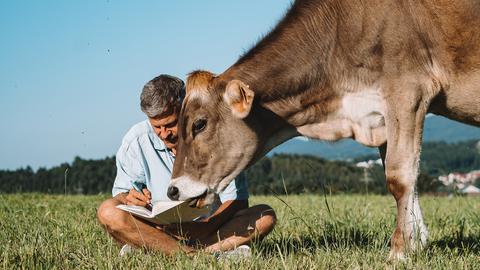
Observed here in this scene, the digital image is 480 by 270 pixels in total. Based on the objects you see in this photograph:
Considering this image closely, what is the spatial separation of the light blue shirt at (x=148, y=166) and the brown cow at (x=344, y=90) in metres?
0.38

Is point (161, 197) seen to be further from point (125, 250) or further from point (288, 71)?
point (288, 71)

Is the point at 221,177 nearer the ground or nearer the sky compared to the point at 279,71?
nearer the ground

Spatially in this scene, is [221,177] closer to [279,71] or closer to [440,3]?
[279,71]

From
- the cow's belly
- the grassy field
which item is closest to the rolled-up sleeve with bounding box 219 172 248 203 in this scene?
the grassy field

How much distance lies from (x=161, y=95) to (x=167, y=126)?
0.37m

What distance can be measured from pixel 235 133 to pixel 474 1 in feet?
8.55

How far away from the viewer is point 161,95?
21.9ft

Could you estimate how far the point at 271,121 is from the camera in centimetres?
679

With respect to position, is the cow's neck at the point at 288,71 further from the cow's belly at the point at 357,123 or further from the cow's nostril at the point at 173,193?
the cow's nostril at the point at 173,193

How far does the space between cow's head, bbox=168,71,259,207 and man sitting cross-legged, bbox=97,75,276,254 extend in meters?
0.29

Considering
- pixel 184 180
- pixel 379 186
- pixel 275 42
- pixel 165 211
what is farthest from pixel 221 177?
pixel 379 186

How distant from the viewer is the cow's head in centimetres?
659

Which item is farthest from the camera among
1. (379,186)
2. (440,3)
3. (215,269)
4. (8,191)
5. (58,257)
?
(379,186)

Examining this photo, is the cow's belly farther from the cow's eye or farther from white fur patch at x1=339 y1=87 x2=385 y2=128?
the cow's eye
